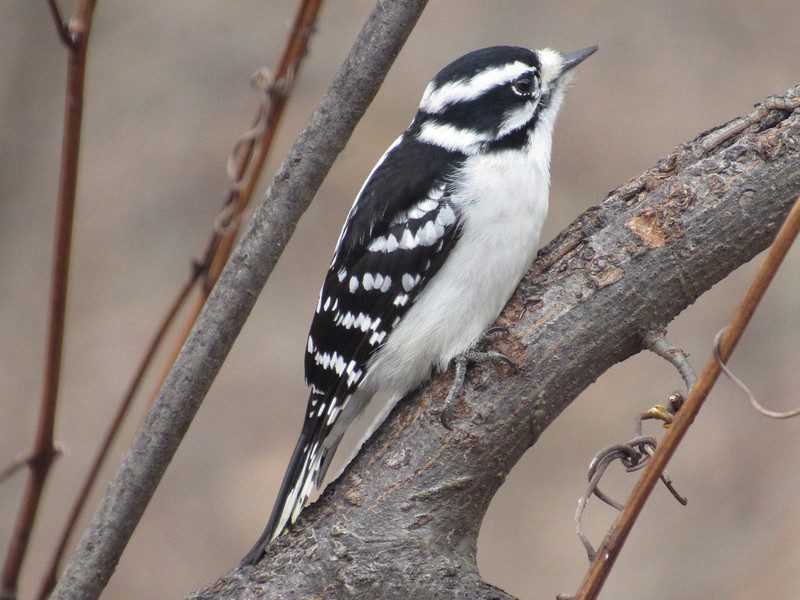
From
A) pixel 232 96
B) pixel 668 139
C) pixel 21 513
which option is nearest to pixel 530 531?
pixel 668 139

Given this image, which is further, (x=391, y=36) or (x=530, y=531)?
(x=530, y=531)

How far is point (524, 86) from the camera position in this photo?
283 cm

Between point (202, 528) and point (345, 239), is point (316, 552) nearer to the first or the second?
point (345, 239)

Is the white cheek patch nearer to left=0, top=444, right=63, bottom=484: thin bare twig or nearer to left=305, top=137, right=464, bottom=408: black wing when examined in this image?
left=305, top=137, right=464, bottom=408: black wing

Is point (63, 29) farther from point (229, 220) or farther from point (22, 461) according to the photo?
point (22, 461)

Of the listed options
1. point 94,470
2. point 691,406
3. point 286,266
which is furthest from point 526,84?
point 286,266

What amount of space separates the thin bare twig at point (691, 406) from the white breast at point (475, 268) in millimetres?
893

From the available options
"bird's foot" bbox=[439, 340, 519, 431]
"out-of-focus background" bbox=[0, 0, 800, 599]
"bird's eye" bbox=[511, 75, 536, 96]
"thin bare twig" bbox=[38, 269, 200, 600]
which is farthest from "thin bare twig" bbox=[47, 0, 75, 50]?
"out-of-focus background" bbox=[0, 0, 800, 599]

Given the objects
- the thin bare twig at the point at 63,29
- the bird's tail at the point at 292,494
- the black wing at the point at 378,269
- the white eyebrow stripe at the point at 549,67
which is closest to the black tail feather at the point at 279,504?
the bird's tail at the point at 292,494

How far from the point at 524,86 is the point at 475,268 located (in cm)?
65

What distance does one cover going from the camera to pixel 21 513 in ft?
5.78

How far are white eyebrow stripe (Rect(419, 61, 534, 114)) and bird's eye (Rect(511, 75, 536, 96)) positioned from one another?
0.8 inches

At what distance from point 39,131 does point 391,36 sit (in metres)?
5.10

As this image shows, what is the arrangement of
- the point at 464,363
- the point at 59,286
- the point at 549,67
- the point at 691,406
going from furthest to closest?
the point at 549,67
the point at 464,363
the point at 59,286
the point at 691,406
